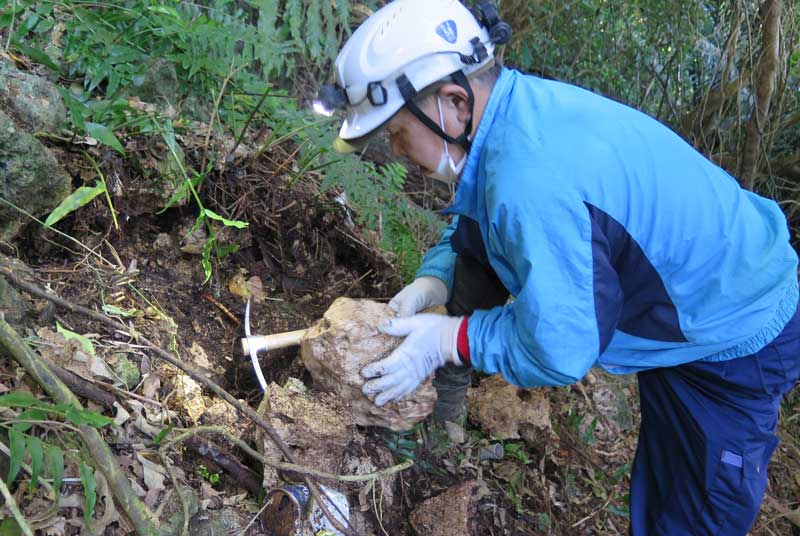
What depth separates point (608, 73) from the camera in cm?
596

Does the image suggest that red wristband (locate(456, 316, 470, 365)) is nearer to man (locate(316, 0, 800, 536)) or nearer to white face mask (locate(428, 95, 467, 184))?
man (locate(316, 0, 800, 536))

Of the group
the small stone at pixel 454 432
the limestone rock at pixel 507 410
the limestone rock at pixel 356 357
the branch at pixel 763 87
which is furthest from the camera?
the branch at pixel 763 87

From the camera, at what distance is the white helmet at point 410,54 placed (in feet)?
6.35

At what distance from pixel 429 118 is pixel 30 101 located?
152 centimetres

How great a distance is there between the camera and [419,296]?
2.71 m

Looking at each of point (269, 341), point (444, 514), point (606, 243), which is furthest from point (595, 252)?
point (269, 341)

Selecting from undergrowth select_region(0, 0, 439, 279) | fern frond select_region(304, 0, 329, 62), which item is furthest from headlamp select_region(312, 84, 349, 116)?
fern frond select_region(304, 0, 329, 62)

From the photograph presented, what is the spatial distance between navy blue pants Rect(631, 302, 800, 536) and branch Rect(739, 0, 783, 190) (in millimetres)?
3204

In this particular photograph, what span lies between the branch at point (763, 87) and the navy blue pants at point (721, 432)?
3.20 m

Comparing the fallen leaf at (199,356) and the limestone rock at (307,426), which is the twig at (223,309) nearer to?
the fallen leaf at (199,356)

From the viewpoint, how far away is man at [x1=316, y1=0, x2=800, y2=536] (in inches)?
72.7

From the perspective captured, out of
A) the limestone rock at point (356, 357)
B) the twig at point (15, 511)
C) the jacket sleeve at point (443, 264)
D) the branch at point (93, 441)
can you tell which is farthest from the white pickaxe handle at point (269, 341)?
the twig at point (15, 511)

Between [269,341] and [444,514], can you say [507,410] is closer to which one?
[444,514]

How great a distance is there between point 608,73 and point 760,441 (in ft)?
14.2
